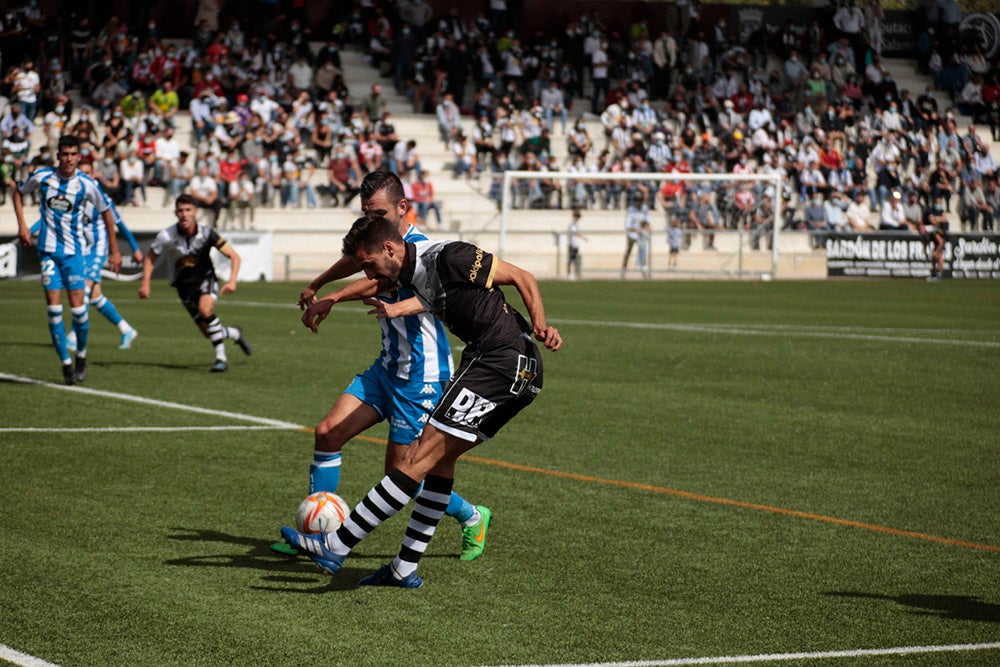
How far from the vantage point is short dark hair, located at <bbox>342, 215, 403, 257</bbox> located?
22.4ft

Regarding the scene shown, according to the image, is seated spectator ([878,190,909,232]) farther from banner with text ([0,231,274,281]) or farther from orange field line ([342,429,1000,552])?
orange field line ([342,429,1000,552])

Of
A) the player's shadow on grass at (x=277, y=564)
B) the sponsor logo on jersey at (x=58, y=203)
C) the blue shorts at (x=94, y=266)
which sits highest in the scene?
the sponsor logo on jersey at (x=58, y=203)

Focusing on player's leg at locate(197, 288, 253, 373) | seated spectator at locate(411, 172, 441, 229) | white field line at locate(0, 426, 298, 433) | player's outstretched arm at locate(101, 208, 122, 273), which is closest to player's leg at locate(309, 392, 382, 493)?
white field line at locate(0, 426, 298, 433)

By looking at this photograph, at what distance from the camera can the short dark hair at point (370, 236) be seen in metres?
6.82

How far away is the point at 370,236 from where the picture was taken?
6820 millimetres

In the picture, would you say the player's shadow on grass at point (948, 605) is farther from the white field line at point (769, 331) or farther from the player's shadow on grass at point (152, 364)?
the white field line at point (769, 331)

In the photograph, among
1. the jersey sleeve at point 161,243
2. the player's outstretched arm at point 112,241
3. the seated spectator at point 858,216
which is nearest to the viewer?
the player's outstretched arm at point 112,241

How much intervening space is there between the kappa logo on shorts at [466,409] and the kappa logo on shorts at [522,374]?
192mm

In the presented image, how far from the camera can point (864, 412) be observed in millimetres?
13578

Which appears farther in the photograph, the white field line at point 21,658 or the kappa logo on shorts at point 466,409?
the kappa logo on shorts at point 466,409

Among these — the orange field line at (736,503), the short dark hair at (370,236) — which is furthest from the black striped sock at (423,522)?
the orange field line at (736,503)

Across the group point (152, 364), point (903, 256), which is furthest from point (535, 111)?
point (152, 364)

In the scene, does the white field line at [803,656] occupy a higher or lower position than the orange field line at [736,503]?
higher

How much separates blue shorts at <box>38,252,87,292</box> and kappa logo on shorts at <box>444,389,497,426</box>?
8672 millimetres
